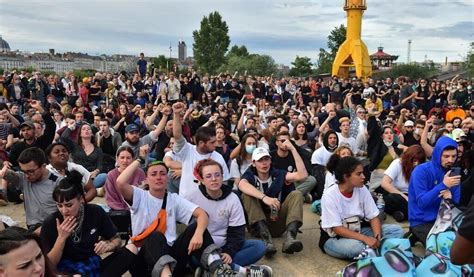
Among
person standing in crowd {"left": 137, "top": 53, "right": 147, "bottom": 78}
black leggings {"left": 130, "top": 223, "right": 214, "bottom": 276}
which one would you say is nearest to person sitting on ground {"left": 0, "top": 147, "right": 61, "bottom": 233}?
black leggings {"left": 130, "top": 223, "right": 214, "bottom": 276}

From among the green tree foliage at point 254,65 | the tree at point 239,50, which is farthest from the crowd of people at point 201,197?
the tree at point 239,50

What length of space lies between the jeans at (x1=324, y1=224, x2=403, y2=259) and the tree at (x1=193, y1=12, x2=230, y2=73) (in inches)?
2542

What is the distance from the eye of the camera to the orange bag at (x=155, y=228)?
3.80 m

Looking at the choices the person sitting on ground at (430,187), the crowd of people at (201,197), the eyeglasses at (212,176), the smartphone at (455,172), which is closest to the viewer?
the crowd of people at (201,197)

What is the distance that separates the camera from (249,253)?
165 inches

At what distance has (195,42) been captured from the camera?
69.0m

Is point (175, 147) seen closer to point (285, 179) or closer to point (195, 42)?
point (285, 179)

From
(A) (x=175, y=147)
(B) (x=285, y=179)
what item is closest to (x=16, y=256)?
(A) (x=175, y=147)

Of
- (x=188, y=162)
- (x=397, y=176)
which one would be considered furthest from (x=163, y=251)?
(x=397, y=176)

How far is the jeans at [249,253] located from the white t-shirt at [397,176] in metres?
2.44

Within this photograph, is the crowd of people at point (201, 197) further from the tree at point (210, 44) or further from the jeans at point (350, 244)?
the tree at point (210, 44)

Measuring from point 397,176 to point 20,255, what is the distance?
15.9 ft

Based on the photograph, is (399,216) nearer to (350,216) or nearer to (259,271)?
(350,216)

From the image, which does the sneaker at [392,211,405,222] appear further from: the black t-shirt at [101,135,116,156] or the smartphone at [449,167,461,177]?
the black t-shirt at [101,135,116,156]
